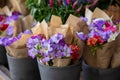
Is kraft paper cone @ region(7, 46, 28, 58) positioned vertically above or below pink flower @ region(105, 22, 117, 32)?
below

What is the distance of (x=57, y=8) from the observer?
129 cm

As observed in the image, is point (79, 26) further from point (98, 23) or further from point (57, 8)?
point (57, 8)

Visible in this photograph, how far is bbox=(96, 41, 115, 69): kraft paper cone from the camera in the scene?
99 centimetres

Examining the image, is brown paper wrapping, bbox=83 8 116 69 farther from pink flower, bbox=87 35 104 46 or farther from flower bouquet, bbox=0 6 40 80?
flower bouquet, bbox=0 6 40 80

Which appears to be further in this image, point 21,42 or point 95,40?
point 21,42

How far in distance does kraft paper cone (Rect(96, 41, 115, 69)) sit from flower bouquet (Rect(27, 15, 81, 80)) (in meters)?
0.08

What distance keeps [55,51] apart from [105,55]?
0.72 ft

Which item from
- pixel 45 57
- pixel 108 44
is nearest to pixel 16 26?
pixel 45 57

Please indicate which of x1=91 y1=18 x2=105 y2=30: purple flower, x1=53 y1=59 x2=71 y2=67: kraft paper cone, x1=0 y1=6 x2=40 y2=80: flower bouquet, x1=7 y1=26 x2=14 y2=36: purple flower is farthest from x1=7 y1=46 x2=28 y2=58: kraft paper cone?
x1=91 y1=18 x2=105 y2=30: purple flower

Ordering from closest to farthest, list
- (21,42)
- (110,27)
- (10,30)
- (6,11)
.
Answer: (110,27) → (21,42) → (10,30) → (6,11)

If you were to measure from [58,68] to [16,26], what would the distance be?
0.38 metres

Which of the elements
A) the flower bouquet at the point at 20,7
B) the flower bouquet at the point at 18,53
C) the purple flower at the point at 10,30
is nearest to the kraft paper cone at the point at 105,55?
the flower bouquet at the point at 18,53

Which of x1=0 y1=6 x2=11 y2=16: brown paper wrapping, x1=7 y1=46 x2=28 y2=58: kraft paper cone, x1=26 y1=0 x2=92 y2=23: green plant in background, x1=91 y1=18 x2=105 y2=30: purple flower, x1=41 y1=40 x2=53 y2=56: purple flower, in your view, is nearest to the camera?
x1=41 y1=40 x2=53 y2=56: purple flower

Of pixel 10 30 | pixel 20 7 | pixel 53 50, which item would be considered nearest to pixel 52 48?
pixel 53 50
